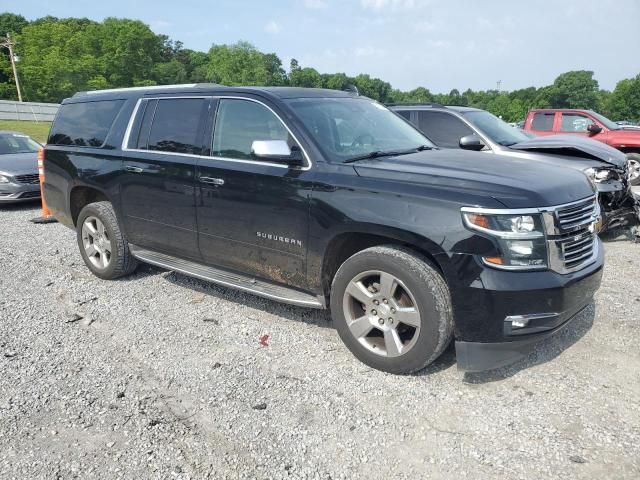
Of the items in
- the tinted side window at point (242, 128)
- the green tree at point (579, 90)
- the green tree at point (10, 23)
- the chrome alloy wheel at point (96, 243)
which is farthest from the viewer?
the green tree at point (10, 23)

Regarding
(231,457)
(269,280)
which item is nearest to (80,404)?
(231,457)

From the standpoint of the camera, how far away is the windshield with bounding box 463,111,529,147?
747 cm

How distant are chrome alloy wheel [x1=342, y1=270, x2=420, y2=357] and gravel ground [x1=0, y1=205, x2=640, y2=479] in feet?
0.70

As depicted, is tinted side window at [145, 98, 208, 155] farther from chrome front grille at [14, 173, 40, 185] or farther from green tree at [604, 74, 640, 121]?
green tree at [604, 74, 640, 121]

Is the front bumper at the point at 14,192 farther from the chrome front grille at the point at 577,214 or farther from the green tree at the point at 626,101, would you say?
the green tree at the point at 626,101

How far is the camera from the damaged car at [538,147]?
6.45 meters

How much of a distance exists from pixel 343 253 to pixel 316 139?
86cm

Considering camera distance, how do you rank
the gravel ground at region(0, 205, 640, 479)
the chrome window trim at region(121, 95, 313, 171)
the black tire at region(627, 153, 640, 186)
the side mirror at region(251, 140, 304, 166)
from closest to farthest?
the gravel ground at region(0, 205, 640, 479), the side mirror at region(251, 140, 304, 166), the chrome window trim at region(121, 95, 313, 171), the black tire at region(627, 153, 640, 186)

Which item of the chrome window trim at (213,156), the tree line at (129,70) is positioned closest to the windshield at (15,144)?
the chrome window trim at (213,156)

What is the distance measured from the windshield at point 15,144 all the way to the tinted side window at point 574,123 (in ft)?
39.5

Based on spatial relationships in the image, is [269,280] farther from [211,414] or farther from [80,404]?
[80,404]

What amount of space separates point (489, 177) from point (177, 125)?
2.74 meters

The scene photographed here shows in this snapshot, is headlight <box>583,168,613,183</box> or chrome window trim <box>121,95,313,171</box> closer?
chrome window trim <box>121,95,313,171</box>

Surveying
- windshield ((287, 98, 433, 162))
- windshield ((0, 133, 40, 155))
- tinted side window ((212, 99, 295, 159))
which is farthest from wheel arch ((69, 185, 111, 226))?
windshield ((0, 133, 40, 155))
